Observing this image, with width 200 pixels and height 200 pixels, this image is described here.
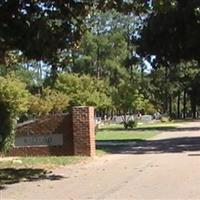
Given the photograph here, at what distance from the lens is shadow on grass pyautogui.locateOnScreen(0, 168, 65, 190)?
16.3 metres

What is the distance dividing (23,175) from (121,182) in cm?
324

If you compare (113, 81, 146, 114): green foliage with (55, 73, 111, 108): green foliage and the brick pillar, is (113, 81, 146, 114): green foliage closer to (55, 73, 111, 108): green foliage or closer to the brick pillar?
(55, 73, 111, 108): green foliage

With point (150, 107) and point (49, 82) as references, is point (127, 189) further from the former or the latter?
point (150, 107)

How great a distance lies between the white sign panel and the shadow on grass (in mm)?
5737

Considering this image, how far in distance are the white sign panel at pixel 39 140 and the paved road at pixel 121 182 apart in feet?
8.52

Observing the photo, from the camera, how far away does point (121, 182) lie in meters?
15.5

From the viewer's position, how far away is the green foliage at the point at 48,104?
68812mm

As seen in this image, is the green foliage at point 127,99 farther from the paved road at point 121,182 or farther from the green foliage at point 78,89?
the paved road at point 121,182

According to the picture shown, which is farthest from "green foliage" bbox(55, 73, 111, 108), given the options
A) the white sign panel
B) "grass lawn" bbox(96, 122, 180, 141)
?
the white sign panel

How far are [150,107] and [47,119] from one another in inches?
2855

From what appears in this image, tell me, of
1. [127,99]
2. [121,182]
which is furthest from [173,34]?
[127,99]

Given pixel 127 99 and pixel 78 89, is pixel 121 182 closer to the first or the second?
pixel 127 99

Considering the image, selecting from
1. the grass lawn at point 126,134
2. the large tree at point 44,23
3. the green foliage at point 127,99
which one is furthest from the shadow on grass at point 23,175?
the green foliage at point 127,99

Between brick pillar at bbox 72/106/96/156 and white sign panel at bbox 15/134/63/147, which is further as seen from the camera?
white sign panel at bbox 15/134/63/147
